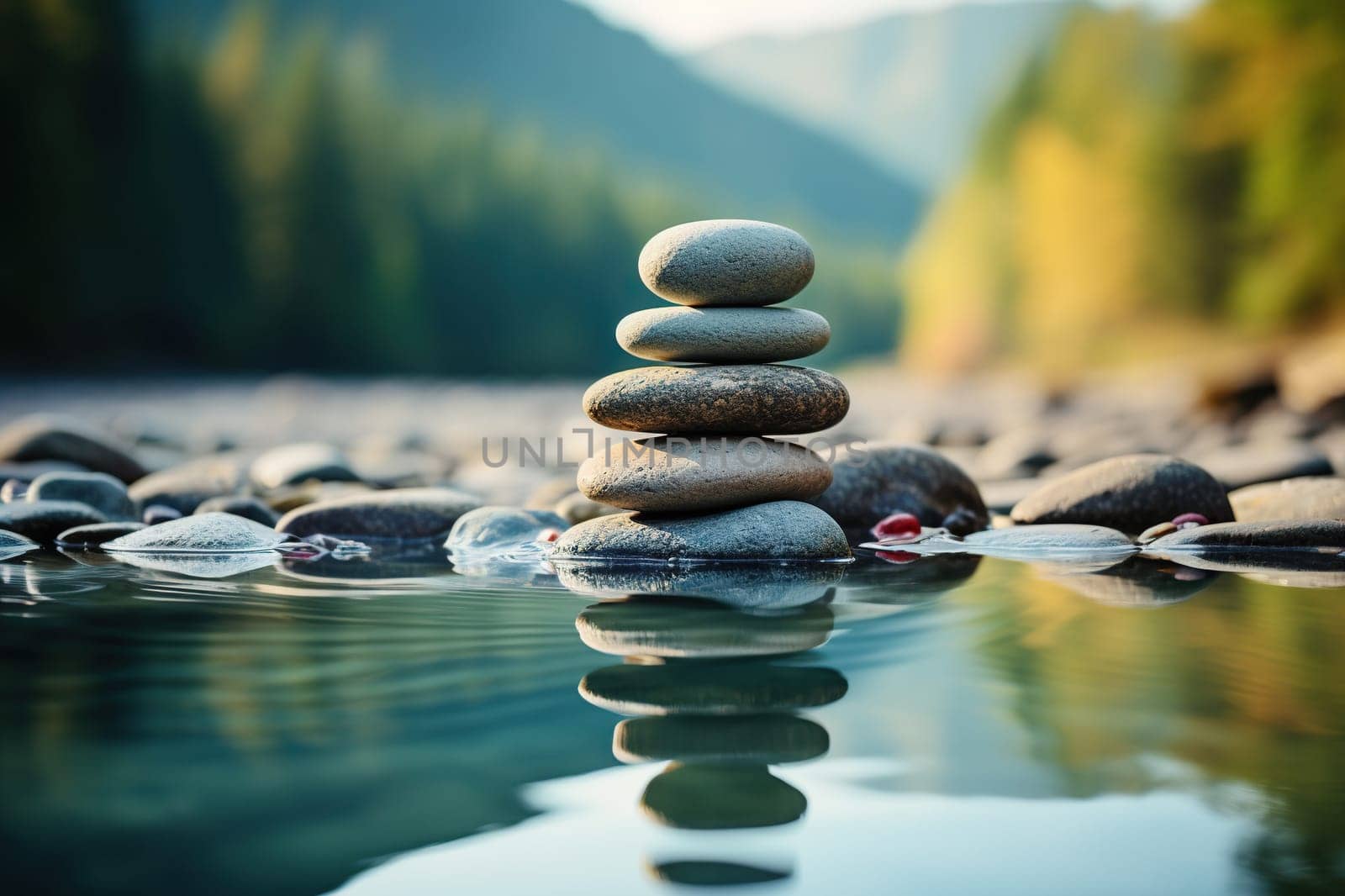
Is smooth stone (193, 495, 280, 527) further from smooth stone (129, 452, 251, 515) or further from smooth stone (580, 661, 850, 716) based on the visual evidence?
smooth stone (580, 661, 850, 716)

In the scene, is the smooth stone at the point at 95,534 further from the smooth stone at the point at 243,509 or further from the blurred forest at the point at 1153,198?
the blurred forest at the point at 1153,198

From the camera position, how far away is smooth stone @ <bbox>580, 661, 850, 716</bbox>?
8.25ft

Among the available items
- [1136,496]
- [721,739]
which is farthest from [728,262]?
[721,739]

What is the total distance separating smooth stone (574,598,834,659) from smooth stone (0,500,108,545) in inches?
118

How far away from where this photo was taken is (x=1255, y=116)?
20.6 m

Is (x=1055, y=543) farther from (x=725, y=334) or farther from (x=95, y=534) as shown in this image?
(x=95, y=534)

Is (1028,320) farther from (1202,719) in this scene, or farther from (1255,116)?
(1202,719)

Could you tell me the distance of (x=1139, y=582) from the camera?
4273 millimetres

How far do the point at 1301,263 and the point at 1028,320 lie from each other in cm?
696

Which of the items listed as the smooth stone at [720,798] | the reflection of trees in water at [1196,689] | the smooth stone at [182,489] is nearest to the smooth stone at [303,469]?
the smooth stone at [182,489]

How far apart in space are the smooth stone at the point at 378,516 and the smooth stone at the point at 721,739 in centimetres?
359

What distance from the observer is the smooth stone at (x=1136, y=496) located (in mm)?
5602

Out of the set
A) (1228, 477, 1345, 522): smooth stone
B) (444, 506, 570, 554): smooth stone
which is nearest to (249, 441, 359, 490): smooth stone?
(444, 506, 570, 554): smooth stone

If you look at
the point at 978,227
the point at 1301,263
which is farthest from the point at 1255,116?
the point at 978,227
